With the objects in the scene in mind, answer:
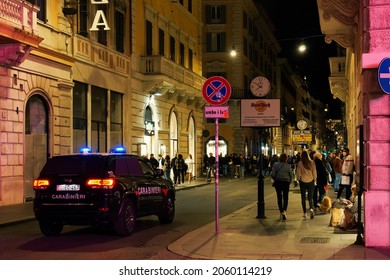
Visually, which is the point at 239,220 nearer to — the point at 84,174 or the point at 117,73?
the point at 84,174

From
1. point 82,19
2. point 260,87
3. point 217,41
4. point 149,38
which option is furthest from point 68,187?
point 217,41

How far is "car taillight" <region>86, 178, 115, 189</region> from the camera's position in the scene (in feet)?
40.8

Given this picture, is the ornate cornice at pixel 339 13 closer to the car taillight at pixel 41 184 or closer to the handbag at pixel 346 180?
the handbag at pixel 346 180

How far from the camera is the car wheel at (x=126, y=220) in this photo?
12.7 m

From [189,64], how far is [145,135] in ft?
35.6

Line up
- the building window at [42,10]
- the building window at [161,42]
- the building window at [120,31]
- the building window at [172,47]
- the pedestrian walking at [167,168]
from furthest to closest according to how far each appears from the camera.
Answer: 1. the building window at [172,47]
2. the building window at [161,42]
3. the pedestrian walking at [167,168]
4. the building window at [120,31]
5. the building window at [42,10]

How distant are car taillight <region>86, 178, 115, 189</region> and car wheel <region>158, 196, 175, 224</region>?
9.01ft

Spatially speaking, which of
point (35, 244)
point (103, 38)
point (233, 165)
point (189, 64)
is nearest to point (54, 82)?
point (103, 38)

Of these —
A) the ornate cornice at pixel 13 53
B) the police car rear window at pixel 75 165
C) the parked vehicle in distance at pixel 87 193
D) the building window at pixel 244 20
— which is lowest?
the parked vehicle in distance at pixel 87 193

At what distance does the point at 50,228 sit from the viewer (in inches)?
515

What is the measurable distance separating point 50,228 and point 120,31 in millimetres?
18157

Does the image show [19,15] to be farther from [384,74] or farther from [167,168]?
[167,168]

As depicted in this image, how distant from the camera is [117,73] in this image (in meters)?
29.0

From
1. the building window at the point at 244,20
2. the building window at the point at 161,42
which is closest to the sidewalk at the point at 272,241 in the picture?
the building window at the point at 161,42
